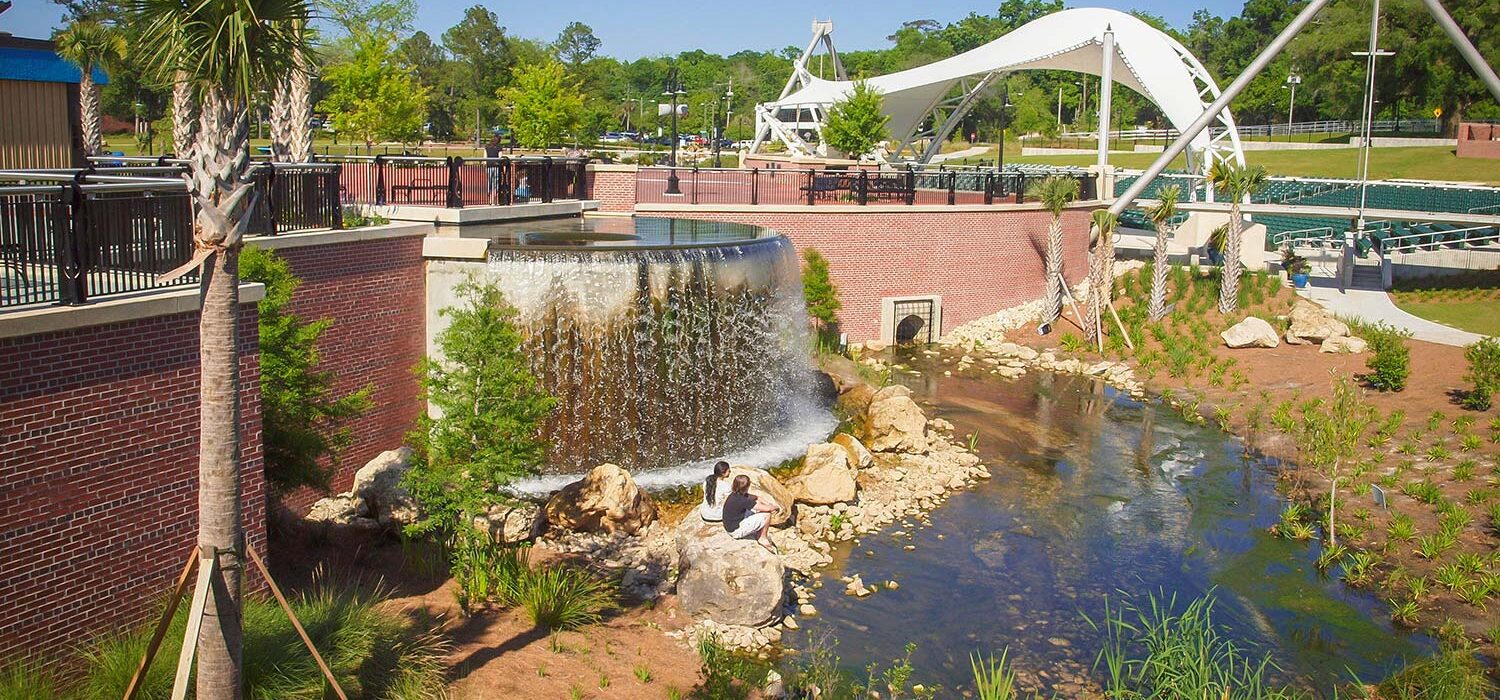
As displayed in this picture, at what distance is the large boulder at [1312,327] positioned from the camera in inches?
1006

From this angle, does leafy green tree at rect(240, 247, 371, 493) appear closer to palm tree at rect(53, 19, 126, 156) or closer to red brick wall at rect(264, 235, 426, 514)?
red brick wall at rect(264, 235, 426, 514)

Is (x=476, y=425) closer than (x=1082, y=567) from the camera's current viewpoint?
Yes

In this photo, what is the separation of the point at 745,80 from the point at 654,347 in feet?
338

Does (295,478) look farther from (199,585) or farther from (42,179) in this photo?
(199,585)

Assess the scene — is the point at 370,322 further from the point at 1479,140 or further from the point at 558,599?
the point at 1479,140

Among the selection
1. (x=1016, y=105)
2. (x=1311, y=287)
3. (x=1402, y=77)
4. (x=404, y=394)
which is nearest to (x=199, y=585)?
(x=404, y=394)

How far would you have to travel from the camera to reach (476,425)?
40.7 feet

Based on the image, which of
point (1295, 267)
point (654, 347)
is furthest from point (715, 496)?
point (1295, 267)

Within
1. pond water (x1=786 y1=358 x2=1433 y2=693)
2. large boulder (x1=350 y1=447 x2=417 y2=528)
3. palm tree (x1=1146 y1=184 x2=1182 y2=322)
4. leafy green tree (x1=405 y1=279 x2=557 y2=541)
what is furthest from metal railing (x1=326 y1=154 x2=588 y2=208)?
palm tree (x1=1146 y1=184 x2=1182 y2=322)

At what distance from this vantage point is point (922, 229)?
2858 cm

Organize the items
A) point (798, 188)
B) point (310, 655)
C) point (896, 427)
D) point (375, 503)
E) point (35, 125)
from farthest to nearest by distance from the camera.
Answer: point (798, 188) < point (896, 427) < point (35, 125) < point (375, 503) < point (310, 655)

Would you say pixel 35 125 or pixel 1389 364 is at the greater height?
pixel 35 125

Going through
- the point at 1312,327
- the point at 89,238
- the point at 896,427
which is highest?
the point at 89,238

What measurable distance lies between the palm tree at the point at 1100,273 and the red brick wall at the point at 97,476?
70.7 ft
